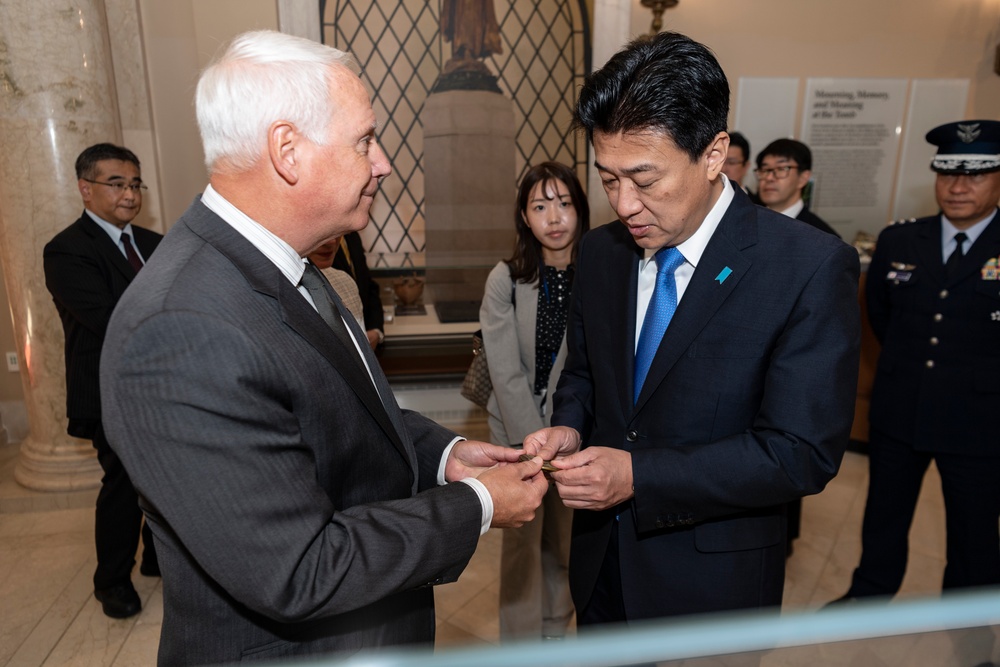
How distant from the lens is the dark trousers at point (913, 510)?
2.58 metres

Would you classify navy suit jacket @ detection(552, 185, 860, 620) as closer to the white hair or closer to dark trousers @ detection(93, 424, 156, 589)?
the white hair

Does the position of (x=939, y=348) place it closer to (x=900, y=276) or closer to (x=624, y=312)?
(x=900, y=276)

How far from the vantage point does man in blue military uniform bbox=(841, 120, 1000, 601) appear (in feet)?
8.46

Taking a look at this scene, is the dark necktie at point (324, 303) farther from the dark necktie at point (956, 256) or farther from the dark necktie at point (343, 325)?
the dark necktie at point (956, 256)

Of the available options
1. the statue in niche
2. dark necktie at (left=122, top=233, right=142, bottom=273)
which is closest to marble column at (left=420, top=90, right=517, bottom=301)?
the statue in niche

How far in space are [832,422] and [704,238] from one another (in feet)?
1.60

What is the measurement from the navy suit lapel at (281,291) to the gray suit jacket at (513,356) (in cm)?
147

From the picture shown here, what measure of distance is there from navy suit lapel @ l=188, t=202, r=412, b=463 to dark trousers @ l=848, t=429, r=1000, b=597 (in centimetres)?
257

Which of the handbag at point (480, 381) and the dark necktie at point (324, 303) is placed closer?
the dark necktie at point (324, 303)

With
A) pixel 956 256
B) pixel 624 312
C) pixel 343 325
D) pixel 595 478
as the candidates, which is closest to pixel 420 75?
pixel 956 256

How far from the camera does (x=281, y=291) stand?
42.9 inches

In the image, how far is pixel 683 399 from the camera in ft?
4.89

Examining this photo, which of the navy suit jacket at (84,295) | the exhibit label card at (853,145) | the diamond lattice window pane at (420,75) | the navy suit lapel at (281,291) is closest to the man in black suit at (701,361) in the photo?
the navy suit lapel at (281,291)

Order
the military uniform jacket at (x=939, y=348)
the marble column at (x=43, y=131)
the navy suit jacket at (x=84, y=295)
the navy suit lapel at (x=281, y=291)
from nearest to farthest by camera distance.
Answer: the navy suit lapel at (x=281, y=291) → the military uniform jacket at (x=939, y=348) → the navy suit jacket at (x=84, y=295) → the marble column at (x=43, y=131)
